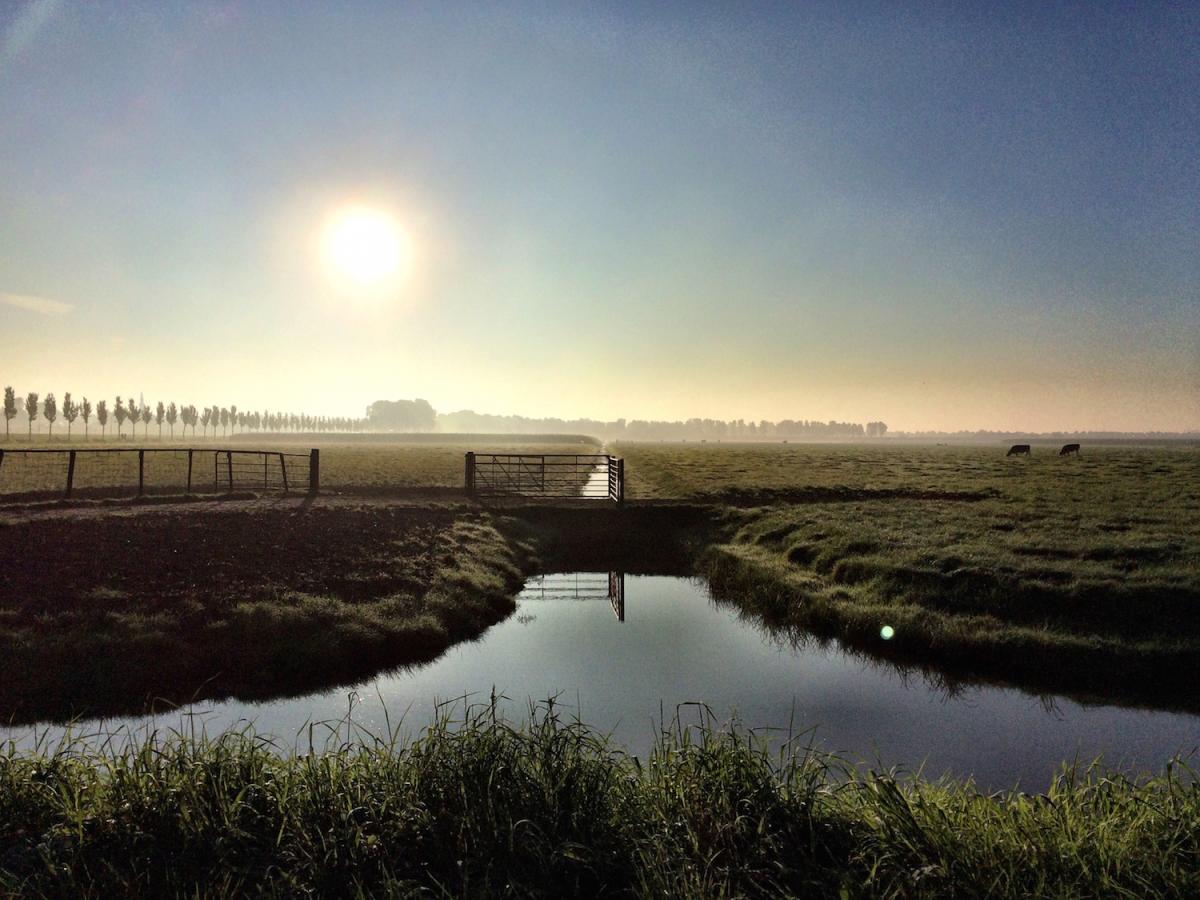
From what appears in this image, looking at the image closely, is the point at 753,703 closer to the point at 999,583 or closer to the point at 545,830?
the point at 545,830

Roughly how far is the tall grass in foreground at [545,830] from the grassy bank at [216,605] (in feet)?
9.17

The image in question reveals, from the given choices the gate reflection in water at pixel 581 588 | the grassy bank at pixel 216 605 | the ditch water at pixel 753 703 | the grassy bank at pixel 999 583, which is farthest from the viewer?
the gate reflection in water at pixel 581 588

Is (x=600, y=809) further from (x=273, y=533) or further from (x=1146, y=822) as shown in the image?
(x=273, y=533)

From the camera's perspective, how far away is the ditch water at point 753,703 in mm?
8562

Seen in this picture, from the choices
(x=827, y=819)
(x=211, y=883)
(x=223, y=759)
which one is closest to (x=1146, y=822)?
(x=827, y=819)

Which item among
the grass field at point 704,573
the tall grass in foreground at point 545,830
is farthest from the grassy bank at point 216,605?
the tall grass in foreground at point 545,830

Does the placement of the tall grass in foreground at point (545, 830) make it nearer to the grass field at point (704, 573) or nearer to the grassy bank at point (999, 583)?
the grass field at point (704, 573)

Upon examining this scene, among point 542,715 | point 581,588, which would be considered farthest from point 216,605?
point 581,588

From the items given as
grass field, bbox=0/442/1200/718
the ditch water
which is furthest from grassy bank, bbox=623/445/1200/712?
the ditch water

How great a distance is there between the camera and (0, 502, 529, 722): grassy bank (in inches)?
405

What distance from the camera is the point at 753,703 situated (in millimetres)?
10148

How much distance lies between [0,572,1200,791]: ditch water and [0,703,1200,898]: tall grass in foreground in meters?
1.28

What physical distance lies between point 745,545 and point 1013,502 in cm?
1477

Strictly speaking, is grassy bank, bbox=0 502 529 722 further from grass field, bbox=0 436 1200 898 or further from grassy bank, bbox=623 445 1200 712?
grassy bank, bbox=623 445 1200 712
